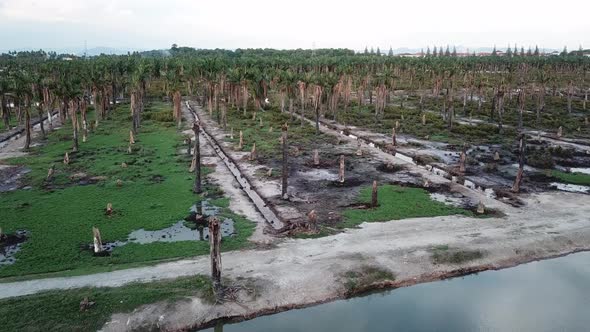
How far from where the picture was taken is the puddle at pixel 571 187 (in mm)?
35594

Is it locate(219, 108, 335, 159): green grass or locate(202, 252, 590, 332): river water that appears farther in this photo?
locate(219, 108, 335, 159): green grass

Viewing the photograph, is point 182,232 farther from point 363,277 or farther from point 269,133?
point 269,133

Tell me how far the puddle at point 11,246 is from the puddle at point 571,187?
37046 mm

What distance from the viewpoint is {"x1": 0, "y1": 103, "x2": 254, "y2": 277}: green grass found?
78.3ft

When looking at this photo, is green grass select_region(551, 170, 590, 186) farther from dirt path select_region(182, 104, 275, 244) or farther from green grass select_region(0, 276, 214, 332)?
green grass select_region(0, 276, 214, 332)

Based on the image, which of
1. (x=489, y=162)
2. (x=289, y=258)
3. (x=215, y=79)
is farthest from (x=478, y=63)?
(x=289, y=258)

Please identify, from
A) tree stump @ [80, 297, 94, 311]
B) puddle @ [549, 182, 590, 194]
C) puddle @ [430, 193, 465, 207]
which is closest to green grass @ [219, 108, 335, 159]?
puddle @ [430, 193, 465, 207]

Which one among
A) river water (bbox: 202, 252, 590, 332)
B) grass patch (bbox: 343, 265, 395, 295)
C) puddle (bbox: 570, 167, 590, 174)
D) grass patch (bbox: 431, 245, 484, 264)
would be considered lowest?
river water (bbox: 202, 252, 590, 332)

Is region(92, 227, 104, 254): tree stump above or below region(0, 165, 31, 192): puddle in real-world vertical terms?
below

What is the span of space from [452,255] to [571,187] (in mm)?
18041

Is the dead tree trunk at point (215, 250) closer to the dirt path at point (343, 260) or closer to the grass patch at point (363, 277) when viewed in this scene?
the dirt path at point (343, 260)

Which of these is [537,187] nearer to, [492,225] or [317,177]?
[492,225]

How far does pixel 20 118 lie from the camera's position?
59.5 meters

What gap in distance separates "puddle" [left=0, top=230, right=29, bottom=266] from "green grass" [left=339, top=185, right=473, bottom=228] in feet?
59.0
